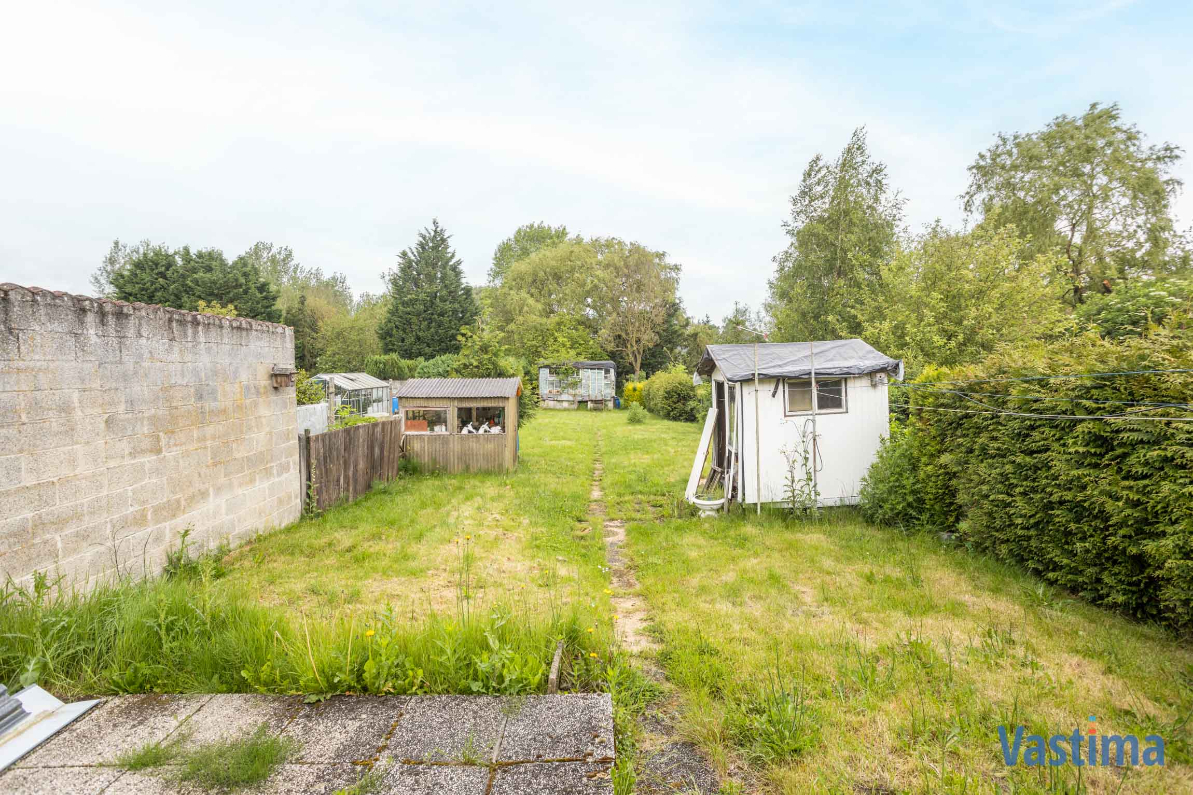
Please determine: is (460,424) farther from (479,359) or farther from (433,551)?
(433,551)

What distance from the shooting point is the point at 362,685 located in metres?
2.74

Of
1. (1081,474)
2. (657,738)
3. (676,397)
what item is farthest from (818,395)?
(676,397)

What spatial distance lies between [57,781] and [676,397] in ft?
74.1

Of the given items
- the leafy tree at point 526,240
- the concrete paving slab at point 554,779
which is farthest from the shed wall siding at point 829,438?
the leafy tree at point 526,240

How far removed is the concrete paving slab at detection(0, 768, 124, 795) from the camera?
6.17 ft

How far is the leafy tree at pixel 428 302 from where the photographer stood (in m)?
37.7

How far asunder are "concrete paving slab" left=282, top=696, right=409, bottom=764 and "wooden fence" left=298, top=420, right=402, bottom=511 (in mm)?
5974

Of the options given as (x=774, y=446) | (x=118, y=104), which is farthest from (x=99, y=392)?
(x=118, y=104)

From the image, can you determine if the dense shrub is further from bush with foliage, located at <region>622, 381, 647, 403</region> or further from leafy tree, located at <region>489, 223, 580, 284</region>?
leafy tree, located at <region>489, 223, 580, 284</region>

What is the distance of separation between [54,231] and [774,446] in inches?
1730

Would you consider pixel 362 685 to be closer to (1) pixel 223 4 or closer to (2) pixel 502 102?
(1) pixel 223 4

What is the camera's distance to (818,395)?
8.55 meters

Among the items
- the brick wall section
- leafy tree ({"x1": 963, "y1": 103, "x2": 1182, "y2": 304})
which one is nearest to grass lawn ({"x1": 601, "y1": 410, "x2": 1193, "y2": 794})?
the brick wall section

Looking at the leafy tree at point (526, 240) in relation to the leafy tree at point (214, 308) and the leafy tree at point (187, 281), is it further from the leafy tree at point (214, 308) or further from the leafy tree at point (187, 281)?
the leafy tree at point (214, 308)
